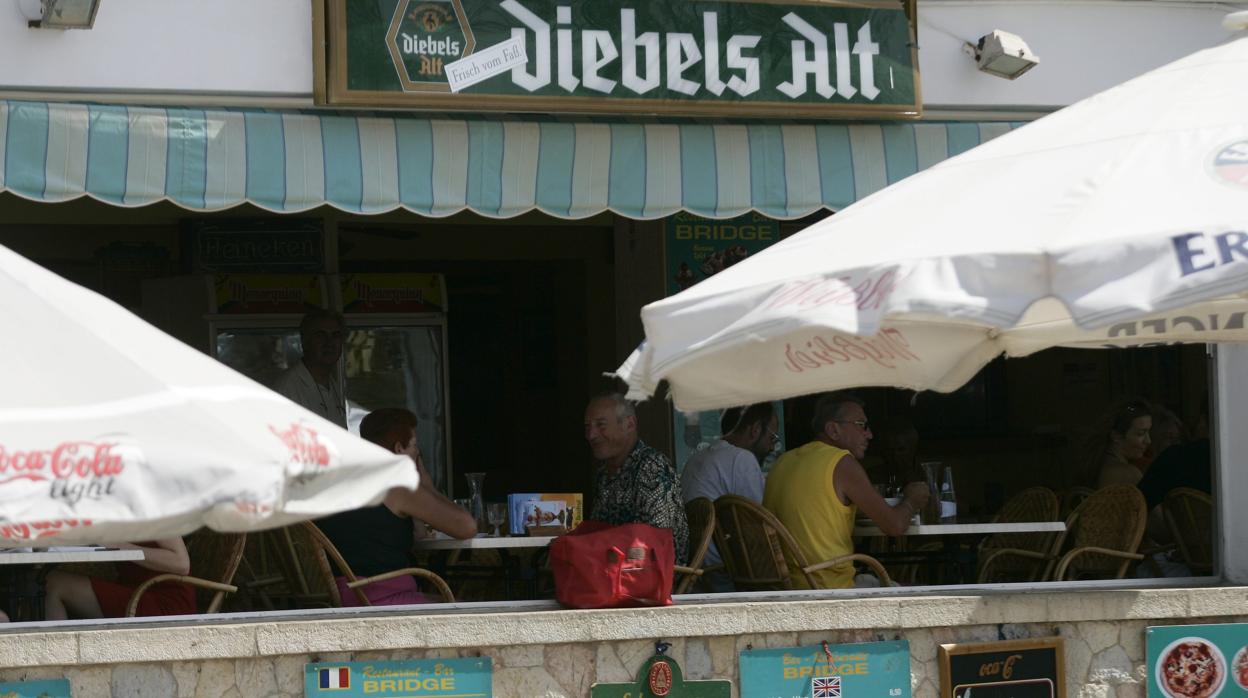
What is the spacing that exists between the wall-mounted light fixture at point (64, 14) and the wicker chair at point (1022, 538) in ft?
14.8

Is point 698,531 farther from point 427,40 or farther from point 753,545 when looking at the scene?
point 427,40

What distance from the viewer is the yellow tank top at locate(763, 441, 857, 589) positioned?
6.77 m

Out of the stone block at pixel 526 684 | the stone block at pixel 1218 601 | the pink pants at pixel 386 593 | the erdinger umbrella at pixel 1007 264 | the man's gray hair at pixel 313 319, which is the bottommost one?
the stone block at pixel 526 684

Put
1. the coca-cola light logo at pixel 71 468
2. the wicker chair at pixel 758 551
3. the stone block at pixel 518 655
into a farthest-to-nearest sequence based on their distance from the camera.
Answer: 1. the wicker chair at pixel 758 551
2. the stone block at pixel 518 655
3. the coca-cola light logo at pixel 71 468

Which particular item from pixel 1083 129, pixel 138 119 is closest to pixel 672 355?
pixel 1083 129

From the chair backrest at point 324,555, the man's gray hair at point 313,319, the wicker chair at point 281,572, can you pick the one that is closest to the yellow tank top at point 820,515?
the chair backrest at point 324,555

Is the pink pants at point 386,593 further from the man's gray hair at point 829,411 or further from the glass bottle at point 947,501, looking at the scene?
the glass bottle at point 947,501

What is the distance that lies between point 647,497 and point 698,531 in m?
0.57

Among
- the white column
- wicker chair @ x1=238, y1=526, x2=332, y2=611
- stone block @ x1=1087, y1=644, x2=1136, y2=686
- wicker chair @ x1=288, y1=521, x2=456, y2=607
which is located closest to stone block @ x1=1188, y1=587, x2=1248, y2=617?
the white column

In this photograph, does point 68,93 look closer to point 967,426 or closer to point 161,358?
point 161,358

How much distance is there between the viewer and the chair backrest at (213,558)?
240 inches

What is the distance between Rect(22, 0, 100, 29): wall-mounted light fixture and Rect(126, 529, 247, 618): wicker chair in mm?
2086

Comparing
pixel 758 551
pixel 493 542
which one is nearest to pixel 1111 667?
pixel 758 551

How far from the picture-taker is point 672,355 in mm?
4504
